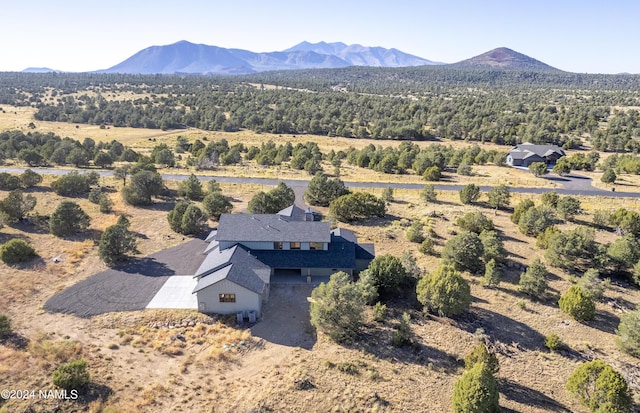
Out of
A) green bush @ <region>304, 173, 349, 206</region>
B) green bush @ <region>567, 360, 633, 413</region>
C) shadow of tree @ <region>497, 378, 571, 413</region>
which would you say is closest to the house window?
shadow of tree @ <region>497, 378, 571, 413</region>

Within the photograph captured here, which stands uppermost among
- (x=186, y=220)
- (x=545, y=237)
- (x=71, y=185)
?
(x=71, y=185)

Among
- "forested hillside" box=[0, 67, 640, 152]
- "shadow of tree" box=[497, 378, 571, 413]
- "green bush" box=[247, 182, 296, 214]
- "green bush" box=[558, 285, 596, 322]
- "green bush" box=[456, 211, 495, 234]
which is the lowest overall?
"shadow of tree" box=[497, 378, 571, 413]

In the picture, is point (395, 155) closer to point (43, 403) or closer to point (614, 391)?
point (614, 391)

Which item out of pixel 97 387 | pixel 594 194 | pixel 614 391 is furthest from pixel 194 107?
pixel 614 391

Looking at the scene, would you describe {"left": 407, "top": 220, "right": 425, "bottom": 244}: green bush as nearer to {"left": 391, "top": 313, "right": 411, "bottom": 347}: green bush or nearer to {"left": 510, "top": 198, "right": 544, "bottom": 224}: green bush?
{"left": 510, "top": 198, "right": 544, "bottom": 224}: green bush

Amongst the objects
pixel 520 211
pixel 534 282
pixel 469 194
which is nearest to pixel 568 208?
pixel 520 211

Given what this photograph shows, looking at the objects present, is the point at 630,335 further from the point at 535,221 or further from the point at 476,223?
the point at 476,223
